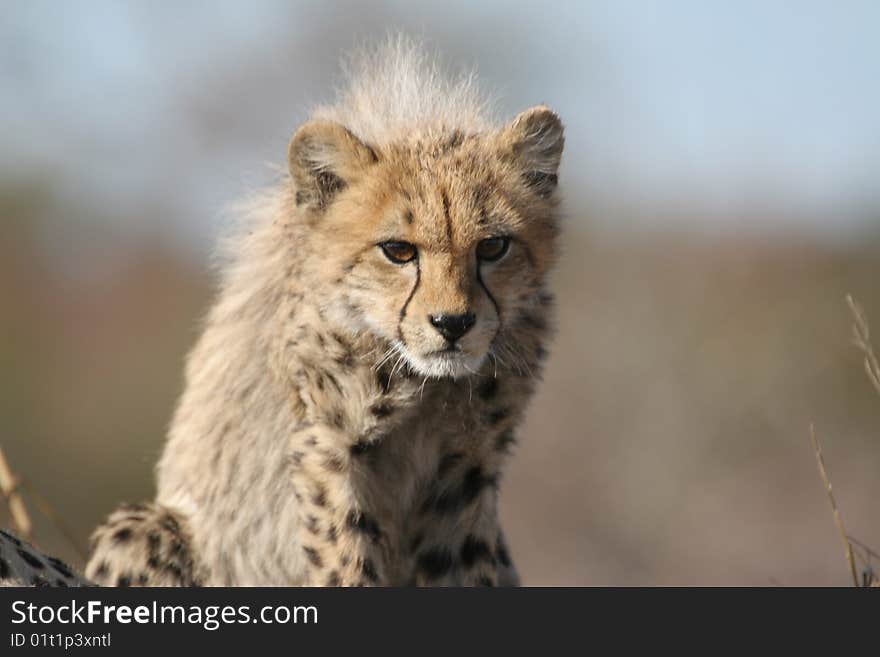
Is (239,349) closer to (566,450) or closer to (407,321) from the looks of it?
(407,321)

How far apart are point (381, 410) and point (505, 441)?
425 mm

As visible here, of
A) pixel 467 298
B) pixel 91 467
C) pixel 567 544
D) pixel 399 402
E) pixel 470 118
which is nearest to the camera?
pixel 467 298

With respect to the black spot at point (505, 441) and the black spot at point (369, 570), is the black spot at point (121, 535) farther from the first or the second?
the black spot at point (505, 441)

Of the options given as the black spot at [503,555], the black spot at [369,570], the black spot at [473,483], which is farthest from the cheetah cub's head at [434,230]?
the black spot at [503,555]

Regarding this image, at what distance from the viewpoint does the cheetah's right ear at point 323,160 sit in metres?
4.29

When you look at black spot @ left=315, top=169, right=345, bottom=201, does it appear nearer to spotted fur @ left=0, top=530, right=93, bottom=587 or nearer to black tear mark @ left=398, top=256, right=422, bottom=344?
black tear mark @ left=398, top=256, right=422, bottom=344

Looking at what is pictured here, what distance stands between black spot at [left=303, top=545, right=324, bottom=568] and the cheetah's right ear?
3.29 ft

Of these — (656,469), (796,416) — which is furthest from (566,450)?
(796,416)

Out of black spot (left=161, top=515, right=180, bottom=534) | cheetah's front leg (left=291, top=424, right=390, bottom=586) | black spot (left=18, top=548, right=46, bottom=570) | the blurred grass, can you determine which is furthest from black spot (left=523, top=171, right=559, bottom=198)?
the blurred grass

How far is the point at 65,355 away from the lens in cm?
1625

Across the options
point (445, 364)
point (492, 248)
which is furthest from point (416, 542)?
point (492, 248)

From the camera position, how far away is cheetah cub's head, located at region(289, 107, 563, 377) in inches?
159
